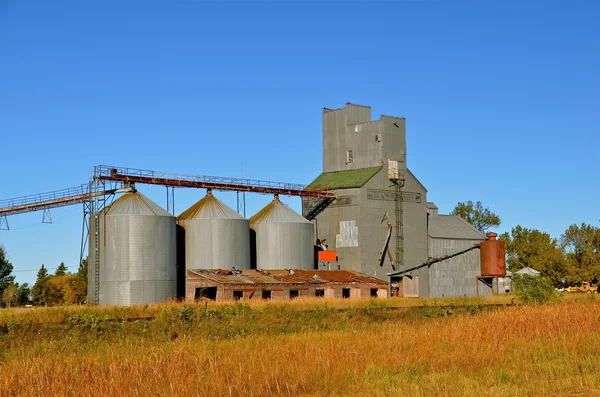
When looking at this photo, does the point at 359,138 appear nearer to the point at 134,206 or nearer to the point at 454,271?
the point at 454,271

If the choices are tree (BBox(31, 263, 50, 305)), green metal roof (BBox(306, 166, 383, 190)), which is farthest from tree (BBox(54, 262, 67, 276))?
green metal roof (BBox(306, 166, 383, 190))

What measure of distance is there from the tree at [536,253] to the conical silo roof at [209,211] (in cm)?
5038

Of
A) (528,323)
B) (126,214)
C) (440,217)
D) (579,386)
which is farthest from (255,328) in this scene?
(440,217)

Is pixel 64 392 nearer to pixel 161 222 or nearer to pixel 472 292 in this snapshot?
pixel 161 222

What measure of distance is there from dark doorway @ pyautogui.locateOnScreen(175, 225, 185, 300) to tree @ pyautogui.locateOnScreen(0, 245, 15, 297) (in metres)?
38.4

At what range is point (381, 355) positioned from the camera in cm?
2006

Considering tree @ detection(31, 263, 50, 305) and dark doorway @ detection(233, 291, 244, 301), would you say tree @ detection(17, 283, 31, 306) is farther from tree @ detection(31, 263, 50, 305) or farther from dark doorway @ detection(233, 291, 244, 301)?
dark doorway @ detection(233, 291, 244, 301)

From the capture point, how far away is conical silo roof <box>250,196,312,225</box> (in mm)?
66662

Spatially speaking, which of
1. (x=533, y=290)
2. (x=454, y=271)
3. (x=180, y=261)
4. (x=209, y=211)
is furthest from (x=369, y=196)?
(x=533, y=290)

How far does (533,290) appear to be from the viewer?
138ft

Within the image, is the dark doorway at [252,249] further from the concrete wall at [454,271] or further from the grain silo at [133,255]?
the concrete wall at [454,271]

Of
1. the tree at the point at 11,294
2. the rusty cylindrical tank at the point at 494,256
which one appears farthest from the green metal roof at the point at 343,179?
the tree at the point at 11,294

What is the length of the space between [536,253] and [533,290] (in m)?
66.5

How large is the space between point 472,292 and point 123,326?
51.2 metres
